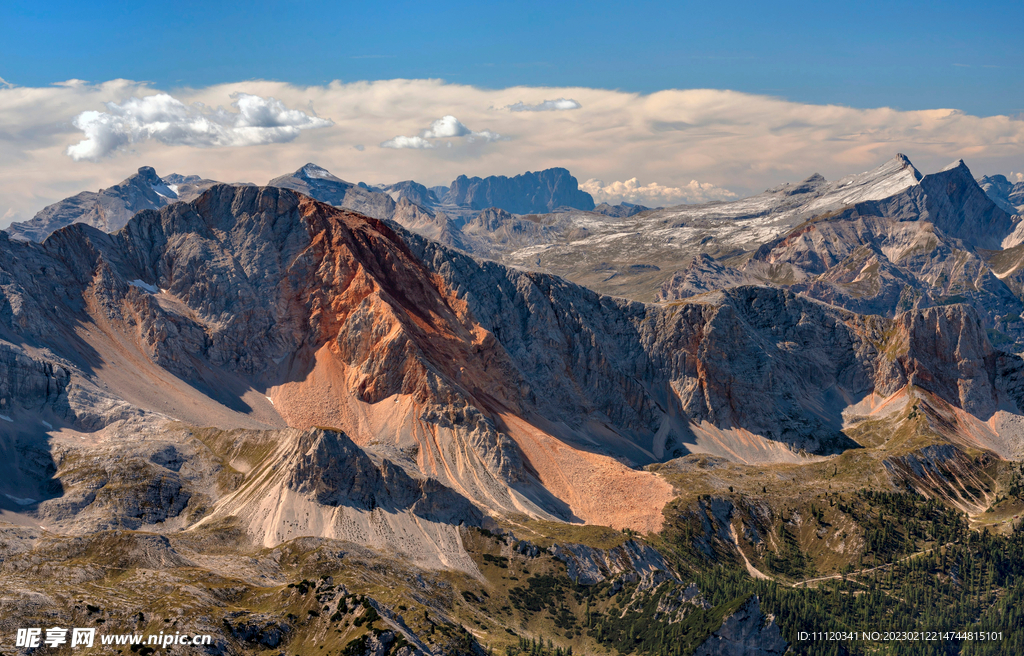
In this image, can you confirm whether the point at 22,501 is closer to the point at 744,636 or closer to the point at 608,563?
the point at 608,563

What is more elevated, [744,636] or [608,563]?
[608,563]

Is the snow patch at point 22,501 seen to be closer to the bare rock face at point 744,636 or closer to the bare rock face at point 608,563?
the bare rock face at point 608,563

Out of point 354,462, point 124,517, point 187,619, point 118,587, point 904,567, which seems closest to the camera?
point 187,619

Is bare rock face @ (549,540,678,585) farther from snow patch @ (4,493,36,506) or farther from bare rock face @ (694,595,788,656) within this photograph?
snow patch @ (4,493,36,506)

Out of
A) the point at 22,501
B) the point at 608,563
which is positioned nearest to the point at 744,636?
the point at 608,563

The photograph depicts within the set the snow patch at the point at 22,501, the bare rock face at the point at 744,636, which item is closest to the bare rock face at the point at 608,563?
the bare rock face at the point at 744,636

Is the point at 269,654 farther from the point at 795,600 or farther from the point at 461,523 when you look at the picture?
the point at 795,600


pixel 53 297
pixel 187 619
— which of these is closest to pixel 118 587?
pixel 187 619

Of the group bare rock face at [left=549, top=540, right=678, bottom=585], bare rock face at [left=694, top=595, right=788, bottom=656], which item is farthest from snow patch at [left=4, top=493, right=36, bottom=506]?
bare rock face at [left=694, top=595, right=788, bottom=656]
